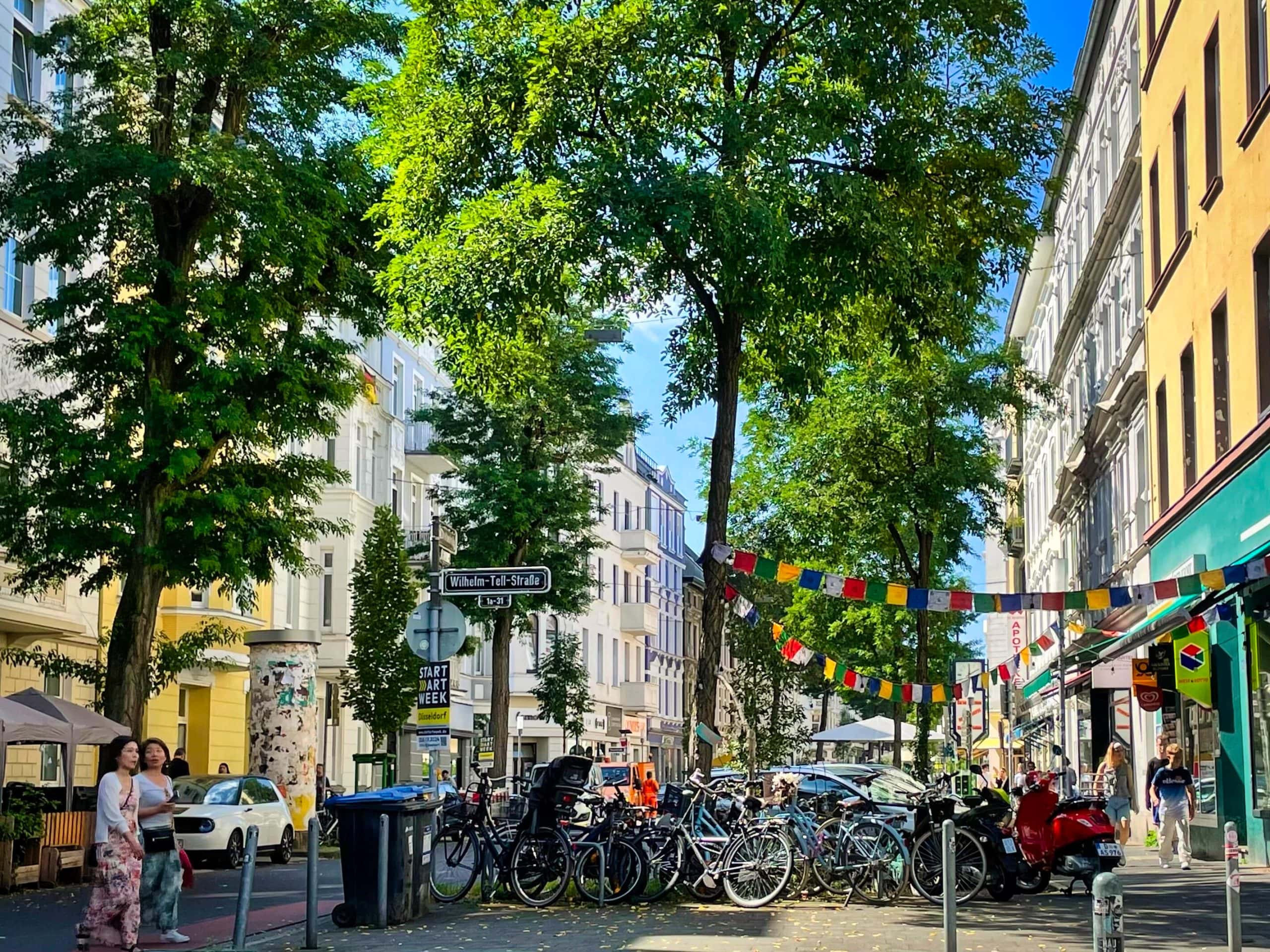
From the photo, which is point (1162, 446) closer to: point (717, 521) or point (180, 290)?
point (717, 521)

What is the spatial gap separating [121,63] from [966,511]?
2226cm

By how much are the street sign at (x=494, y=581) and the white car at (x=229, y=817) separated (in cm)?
869

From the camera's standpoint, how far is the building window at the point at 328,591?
50.1 metres

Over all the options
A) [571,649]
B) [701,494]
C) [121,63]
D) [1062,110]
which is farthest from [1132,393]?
[571,649]

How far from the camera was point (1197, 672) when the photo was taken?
23.2 metres

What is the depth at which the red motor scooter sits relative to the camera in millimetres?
18344

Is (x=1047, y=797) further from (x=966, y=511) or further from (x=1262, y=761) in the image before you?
(x=966, y=511)

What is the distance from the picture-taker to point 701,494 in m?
35.0

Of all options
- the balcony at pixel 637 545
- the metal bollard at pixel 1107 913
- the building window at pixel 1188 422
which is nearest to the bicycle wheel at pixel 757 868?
the metal bollard at pixel 1107 913

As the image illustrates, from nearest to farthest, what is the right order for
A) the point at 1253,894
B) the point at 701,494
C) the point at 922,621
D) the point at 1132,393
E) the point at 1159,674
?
1. the point at 1253,894
2. the point at 1159,674
3. the point at 1132,393
4. the point at 701,494
5. the point at 922,621

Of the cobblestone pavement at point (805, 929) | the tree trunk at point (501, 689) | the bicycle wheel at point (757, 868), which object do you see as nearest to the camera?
the cobblestone pavement at point (805, 929)

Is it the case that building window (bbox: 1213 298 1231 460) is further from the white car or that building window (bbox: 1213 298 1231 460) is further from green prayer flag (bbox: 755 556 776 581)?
the white car

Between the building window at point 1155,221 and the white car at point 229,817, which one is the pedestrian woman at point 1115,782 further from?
the white car at point 229,817

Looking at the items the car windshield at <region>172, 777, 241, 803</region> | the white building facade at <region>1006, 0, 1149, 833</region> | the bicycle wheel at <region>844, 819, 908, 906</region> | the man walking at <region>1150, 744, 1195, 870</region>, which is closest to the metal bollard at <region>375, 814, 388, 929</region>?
the bicycle wheel at <region>844, 819, 908, 906</region>
